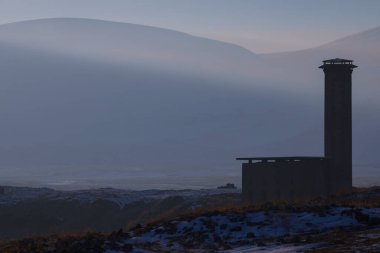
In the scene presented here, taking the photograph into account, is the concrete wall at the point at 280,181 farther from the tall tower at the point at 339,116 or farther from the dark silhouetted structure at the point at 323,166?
the tall tower at the point at 339,116

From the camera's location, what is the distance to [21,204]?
6247 centimetres

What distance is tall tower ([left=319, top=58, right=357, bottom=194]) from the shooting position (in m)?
50.0

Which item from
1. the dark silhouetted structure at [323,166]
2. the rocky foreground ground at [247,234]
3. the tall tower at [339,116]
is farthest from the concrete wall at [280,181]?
the rocky foreground ground at [247,234]

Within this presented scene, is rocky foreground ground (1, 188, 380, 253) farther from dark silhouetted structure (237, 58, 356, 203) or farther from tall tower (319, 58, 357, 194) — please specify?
tall tower (319, 58, 357, 194)

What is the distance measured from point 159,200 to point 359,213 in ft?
123

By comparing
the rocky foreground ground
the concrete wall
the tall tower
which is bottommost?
the rocky foreground ground

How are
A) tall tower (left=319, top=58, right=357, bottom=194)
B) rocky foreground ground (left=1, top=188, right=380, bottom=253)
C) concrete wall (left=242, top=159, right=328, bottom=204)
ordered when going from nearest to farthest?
rocky foreground ground (left=1, top=188, right=380, bottom=253) < concrete wall (left=242, top=159, right=328, bottom=204) < tall tower (left=319, top=58, right=357, bottom=194)

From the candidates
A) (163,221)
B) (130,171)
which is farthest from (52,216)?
(130,171)

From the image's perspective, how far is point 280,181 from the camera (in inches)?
1810

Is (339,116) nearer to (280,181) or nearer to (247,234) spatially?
(280,181)

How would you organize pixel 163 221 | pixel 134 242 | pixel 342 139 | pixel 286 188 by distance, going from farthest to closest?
pixel 342 139, pixel 286 188, pixel 163 221, pixel 134 242

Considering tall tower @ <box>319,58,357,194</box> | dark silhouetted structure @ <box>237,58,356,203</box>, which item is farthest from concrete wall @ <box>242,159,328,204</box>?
tall tower @ <box>319,58,357,194</box>

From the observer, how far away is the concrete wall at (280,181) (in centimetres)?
4588

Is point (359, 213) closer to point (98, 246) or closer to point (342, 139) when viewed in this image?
point (98, 246)
